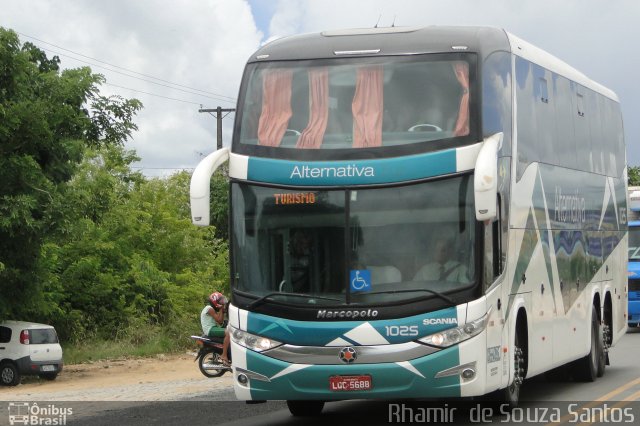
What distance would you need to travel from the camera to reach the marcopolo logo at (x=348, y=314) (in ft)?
39.8

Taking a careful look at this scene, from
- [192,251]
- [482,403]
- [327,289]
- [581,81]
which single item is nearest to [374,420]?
[482,403]

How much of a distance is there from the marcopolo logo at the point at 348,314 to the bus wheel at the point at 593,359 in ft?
23.2

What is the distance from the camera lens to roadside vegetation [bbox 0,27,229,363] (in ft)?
80.6

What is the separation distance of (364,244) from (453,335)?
129 cm

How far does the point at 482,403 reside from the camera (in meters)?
14.8

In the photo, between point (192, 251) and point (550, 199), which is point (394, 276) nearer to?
point (550, 199)

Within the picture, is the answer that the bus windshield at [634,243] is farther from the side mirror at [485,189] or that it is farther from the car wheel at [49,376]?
the side mirror at [485,189]

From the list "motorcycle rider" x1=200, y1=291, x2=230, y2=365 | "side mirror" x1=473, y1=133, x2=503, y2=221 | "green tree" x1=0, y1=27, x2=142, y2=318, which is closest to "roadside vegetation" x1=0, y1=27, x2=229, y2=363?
"green tree" x1=0, y1=27, x2=142, y2=318

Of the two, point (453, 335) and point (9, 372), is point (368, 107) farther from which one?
point (9, 372)

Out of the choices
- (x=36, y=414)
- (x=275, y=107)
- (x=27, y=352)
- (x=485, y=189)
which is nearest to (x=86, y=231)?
(x=27, y=352)

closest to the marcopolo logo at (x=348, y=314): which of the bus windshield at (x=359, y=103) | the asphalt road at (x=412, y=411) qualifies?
the bus windshield at (x=359, y=103)

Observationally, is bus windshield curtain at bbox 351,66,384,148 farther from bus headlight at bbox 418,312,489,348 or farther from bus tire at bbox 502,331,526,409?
bus tire at bbox 502,331,526,409

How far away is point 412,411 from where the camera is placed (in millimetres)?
14633

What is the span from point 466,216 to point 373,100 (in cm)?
156
